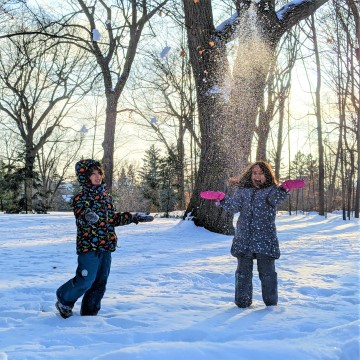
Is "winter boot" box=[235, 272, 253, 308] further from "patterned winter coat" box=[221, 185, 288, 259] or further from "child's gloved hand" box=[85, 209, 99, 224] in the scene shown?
"child's gloved hand" box=[85, 209, 99, 224]

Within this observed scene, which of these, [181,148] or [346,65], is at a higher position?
[346,65]

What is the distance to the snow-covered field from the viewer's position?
259 centimetres

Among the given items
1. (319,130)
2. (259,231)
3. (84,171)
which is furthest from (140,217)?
(319,130)

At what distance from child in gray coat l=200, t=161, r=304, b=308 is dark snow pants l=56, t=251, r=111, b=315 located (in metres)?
1.16

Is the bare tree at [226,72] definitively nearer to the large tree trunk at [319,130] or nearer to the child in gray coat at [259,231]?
the child in gray coat at [259,231]

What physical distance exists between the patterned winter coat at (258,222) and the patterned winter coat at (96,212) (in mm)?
1091

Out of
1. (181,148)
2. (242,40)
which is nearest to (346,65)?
(181,148)

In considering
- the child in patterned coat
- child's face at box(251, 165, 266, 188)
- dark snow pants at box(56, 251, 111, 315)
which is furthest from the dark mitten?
child's face at box(251, 165, 266, 188)

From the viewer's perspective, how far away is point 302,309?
12.3 feet

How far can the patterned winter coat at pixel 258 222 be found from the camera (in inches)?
152

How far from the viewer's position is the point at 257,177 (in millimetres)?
4008

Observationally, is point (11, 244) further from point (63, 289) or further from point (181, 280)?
point (63, 289)

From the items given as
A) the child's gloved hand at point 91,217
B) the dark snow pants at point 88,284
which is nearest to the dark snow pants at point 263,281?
the dark snow pants at point 88,284

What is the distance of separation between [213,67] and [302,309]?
667 cm
